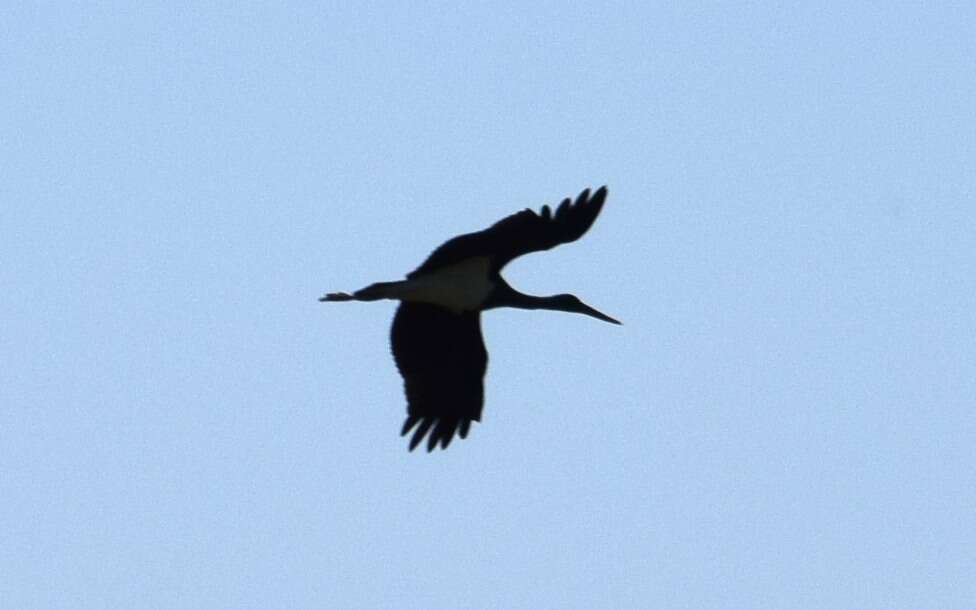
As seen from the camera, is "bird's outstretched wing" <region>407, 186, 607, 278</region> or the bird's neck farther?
the bird's neck

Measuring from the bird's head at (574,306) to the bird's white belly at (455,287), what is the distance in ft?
4.75

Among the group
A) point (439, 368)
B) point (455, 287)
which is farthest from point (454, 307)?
point (439, 368)

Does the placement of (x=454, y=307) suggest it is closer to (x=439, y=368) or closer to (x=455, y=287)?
(x=455, y=287)

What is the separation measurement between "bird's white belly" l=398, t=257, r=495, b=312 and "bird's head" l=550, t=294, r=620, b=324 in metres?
1.45

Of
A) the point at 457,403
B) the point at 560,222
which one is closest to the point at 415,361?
the point at 457,403

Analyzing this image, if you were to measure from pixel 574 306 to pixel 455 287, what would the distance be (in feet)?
6.98

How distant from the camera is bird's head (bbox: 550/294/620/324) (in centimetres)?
2788

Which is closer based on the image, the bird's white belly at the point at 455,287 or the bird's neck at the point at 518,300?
the bird's white belly at the point at 455,287

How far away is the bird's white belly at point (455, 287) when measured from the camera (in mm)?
26031

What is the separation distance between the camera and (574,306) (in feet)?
92.1

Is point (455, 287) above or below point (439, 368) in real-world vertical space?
above

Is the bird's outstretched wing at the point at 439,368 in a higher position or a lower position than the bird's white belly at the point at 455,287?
lower

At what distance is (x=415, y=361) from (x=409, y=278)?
110 centimetres

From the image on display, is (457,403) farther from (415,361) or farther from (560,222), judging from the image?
(560,222)
